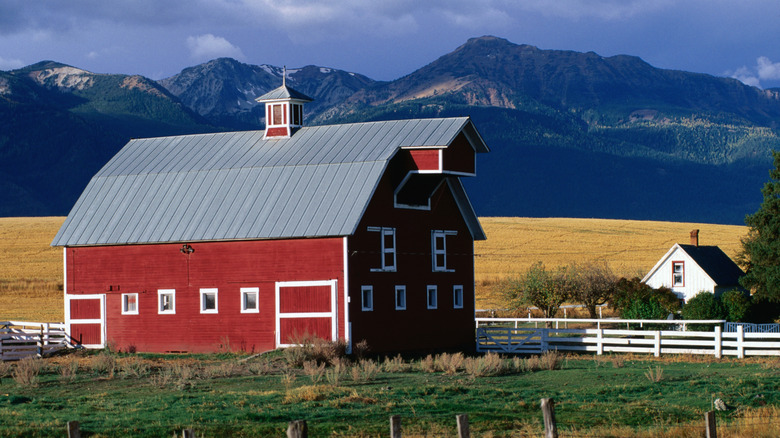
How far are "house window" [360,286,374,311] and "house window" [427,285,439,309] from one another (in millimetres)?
4082

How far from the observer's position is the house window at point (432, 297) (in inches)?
1657

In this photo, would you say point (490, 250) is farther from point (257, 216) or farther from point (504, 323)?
point (257, 216)

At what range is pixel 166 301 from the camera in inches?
1630

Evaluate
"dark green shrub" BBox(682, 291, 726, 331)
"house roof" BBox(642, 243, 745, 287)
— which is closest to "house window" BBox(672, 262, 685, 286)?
"house roof" BBox(642, 243, 745, 287)

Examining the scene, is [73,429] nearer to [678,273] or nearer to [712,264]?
[678,273]

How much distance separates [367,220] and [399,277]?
9.43 feet

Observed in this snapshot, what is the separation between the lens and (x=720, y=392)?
25.4 meters

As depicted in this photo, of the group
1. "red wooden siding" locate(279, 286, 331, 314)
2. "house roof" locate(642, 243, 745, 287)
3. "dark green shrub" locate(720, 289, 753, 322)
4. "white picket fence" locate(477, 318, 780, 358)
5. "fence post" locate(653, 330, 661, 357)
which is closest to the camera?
"white picket fence" locate(477, 318, 780, 358)

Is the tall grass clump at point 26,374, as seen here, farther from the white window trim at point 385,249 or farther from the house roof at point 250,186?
the white window trim at point 385,249

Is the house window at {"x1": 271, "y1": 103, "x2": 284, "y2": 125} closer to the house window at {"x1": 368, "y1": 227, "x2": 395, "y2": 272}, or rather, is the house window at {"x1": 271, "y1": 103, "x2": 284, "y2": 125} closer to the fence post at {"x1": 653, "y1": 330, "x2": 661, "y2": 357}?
the house window at {"x1": 368, "y1": 227, "x2": 395, "y2": 272}

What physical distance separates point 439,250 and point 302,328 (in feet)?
24.3

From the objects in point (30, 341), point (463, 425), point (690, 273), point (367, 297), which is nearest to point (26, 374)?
point (30, 341)

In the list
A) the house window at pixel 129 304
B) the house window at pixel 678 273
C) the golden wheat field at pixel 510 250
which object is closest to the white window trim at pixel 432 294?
the house window at pixel 129 304

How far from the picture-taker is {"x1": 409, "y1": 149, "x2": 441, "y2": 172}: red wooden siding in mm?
39603
